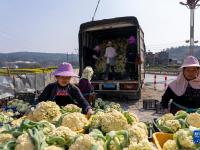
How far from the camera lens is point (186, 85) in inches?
238

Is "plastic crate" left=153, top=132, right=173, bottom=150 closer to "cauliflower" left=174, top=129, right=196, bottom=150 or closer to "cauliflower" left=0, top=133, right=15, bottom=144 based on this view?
"cauliflower" left=174, top=129, right=196, bottom=150

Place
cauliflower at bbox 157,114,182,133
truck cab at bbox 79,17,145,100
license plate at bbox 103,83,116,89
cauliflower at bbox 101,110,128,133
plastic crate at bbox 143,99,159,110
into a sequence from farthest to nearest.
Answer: license plate at bbox 103,83,116,89
truck cab at bbox 79,17,145,100
plastic crate at bbox 143,99,159,110
cauliflower at bbox 157,114,182,133
cauliflower at bbox 101,110,128,133

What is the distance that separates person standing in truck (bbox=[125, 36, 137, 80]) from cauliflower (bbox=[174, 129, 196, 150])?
12775 millimetres

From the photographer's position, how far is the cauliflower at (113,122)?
3619mm

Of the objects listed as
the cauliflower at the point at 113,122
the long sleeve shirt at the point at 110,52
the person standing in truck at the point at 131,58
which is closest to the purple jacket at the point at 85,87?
the person standing in truck at the point at 131,58

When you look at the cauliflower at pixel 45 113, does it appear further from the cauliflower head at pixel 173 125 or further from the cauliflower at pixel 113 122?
the cauliflower head at pixel 173 125

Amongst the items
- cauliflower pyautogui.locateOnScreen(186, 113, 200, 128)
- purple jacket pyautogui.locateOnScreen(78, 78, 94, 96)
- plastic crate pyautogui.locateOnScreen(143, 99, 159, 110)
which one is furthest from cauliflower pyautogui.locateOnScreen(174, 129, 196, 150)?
plastic crate pyautogui.locateOnScreen(143, 99, 159, 110)

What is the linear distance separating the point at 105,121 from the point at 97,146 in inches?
32.3

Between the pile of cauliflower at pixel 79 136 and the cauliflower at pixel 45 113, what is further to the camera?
the cauliflower at pixel 45 113

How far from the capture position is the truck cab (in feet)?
50.3

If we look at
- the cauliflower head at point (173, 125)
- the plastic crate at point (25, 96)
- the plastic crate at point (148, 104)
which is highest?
the cauliflower head at point (173, 125)

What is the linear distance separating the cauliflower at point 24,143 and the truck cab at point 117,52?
12.1 meters

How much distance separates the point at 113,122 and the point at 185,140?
70 centimetres

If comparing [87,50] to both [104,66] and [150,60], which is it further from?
[150,60]
